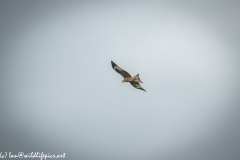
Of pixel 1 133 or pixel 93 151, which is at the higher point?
pixel 1 133

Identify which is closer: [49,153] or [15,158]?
[15,158]

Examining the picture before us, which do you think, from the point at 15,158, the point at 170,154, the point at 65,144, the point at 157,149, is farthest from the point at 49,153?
the point at 170,154

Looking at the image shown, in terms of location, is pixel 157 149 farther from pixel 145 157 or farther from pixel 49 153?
pixel 49 153

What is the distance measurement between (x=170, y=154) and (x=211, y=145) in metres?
3.71

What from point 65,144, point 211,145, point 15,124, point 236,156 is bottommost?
point 236,156

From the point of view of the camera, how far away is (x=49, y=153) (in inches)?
591

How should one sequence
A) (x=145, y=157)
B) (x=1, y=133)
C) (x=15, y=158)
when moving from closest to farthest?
(x=15, y=158) < (x=1, y=133) < (x=145, y=157)

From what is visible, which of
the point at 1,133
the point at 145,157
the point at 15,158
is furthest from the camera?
the point at 145,157

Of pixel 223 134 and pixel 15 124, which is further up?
pixel 15 124

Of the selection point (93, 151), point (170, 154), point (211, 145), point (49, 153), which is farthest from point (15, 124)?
point (211, 145)

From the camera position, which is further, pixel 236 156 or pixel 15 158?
pixel 236 156

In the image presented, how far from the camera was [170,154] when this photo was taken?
1639 cm

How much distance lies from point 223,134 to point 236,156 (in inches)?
80.4

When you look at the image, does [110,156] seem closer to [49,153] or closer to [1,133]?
[49,153]
